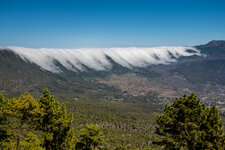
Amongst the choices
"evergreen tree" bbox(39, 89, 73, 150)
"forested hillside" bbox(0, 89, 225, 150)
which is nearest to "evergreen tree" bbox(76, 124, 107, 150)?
"forested hillside" bbox(0, 89, 225, 150)

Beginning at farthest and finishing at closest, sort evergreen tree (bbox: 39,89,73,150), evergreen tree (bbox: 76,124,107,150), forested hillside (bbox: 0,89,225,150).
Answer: evergreen tree (bbox: 76,124,107,150), evergreen tree (bbox: 39,89,73,150), forested hillside (bbox: 0,89,225,150)

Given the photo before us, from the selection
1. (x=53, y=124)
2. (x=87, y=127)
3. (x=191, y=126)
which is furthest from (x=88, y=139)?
(x=191, y=126)

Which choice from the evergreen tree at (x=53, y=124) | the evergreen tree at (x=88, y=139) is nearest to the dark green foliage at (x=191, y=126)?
the evergreen tree at (x=88, y=139)

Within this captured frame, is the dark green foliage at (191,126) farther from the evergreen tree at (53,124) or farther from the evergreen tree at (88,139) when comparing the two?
the evergreen tree at (53,124)

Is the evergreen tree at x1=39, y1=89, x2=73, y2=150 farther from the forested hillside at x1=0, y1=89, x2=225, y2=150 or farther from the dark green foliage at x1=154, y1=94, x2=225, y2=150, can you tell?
the dark green foliage at x1=154, y1=94, x2=225, y2=150

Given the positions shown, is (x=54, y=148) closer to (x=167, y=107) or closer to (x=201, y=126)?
(x=167, y=107)

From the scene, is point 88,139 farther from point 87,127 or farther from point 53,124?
point 53,124
